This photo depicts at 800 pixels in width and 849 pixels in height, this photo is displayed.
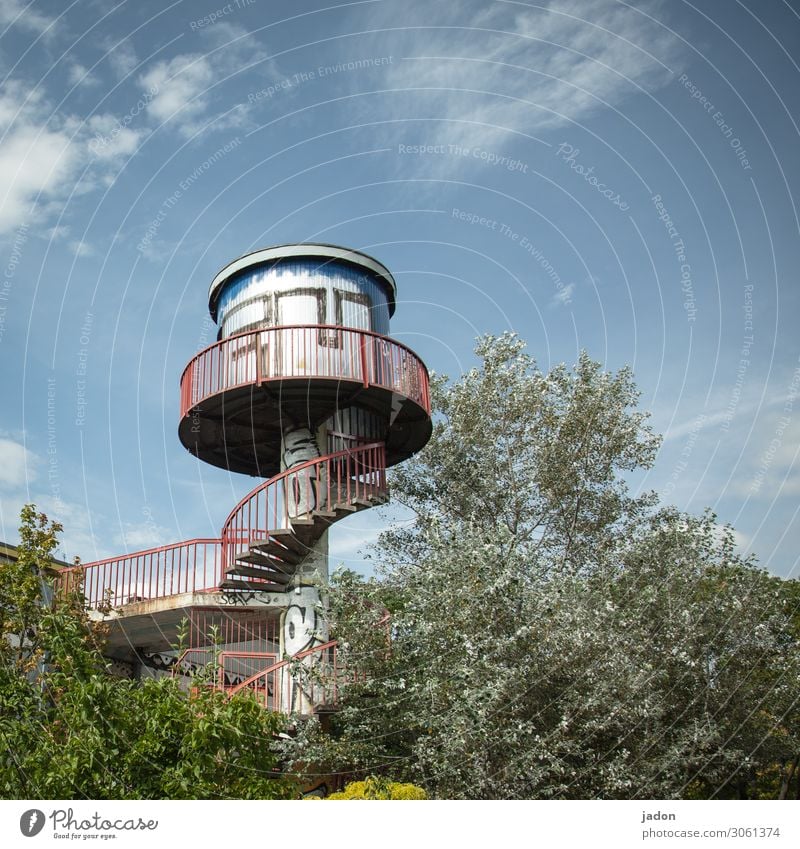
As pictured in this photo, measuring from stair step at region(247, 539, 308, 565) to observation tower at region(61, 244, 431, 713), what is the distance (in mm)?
34

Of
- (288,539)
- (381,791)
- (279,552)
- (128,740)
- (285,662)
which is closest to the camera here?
(128,740)

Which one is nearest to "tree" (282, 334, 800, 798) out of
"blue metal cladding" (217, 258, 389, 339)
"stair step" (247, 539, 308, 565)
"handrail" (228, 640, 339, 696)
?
"handrail" (228, 640, 339, 696)

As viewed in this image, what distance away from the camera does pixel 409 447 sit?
65.3 feet

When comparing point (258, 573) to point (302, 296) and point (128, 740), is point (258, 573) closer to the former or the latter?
point (302, 296)

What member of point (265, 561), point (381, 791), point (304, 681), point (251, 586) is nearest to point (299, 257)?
point (265, 561)

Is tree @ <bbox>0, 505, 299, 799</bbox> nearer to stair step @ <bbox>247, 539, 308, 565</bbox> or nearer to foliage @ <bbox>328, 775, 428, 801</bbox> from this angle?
foliage @ <bbox>328, 775, 428, 801</bbox>

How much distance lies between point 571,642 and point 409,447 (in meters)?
6.70

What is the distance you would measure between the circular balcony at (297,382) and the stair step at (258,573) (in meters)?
2.92

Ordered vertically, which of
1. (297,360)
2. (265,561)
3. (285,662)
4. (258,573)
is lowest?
(285,662)

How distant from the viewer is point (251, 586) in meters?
17.4

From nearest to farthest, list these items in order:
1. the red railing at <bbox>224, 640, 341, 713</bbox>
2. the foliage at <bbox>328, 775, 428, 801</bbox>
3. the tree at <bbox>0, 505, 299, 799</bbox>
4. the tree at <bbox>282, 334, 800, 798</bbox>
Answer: the tree at <bbox>0, 505, 299, 799</bbox>, the foliage at <bbox>328, 775, 428, 801</bbox>, the tree at <bbox>282, 334, 800, 798</bbox>, the red railing at <bbox>224, 640, 341, 713</bbox>

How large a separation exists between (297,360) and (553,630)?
21.4 ft

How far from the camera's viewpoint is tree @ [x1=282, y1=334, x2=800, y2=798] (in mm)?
13758
